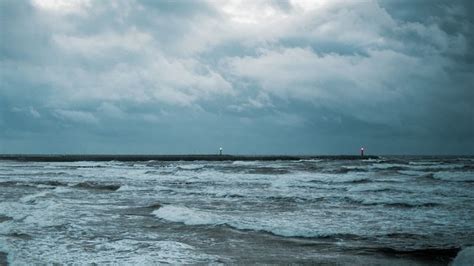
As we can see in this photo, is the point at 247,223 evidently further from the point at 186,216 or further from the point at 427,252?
the point at 427,252

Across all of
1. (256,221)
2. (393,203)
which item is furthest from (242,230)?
(393,203)

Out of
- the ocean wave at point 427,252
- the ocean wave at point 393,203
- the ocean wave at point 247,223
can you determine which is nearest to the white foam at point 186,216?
the ocean wave at point 247,223

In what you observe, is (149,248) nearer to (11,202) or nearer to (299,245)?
(299,245)

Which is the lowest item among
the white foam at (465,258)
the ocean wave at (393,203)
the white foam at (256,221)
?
the ocean wave at (393,203)

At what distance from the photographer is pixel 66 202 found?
1656 cm

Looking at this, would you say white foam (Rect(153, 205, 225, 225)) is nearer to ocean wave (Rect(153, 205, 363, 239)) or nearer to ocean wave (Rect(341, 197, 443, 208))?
ocean wave (Rect(153, 205, 363, 239))

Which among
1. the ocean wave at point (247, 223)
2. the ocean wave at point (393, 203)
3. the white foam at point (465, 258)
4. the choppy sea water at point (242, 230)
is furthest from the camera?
the ocean wave at point (393, 203)

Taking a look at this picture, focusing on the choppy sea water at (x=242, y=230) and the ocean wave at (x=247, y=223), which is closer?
the choppy sea water at (x=242, y=230)

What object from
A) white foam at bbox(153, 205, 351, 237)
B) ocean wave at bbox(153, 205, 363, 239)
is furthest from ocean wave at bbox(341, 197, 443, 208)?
ocean wave at bbox(153, 205, 363, 239)

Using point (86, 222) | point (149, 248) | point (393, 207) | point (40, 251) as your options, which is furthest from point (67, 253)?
point (393, 207)

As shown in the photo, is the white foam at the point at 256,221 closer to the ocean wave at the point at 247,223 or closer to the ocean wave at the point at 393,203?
the ocean wave at the point at 247,223

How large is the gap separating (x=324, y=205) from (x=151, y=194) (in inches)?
355

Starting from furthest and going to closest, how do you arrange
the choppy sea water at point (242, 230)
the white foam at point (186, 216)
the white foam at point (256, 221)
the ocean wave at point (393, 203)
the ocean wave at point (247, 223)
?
1. the ocean wave at point (393, 203)
2. the white foam at point (186, 216)
3. the white foam at point (256, 221)
4. the ocean wave at point (247, 223)
5. the choppy sea water at point (242, 230)

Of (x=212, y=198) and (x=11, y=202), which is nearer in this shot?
(x=11, y=202)
